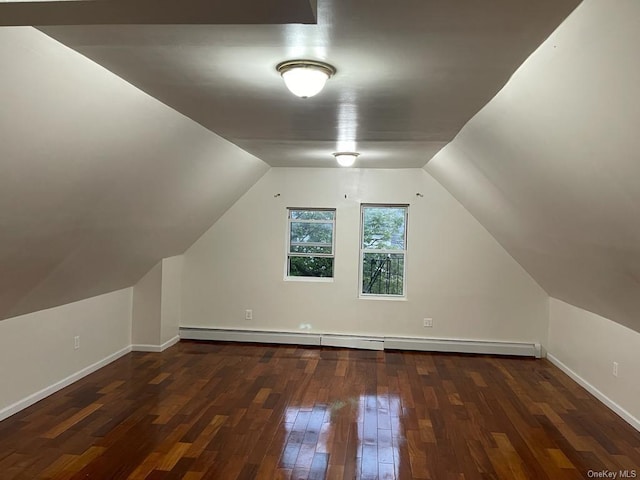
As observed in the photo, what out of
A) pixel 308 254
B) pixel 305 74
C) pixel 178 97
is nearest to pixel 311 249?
pixel 308 254

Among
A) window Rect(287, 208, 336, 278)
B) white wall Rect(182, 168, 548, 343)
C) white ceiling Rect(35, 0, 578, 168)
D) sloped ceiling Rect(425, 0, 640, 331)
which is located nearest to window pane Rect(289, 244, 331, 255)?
window Rect(287, 208, 336, 278)

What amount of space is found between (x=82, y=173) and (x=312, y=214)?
149 inches

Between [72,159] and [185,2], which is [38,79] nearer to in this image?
[72,159]

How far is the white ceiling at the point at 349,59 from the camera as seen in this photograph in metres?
1.72

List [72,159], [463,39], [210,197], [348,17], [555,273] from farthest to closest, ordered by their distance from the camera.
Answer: [210,197] < [555,273] < [72,159] < [463,39] < [348,17]

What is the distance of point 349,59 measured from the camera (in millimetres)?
2199

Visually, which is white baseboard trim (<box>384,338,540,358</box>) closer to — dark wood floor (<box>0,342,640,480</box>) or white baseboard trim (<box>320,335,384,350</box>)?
white baseboard trim (<box>320,335,384,350</box>)

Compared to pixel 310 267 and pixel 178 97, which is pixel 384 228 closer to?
pixel 310 267

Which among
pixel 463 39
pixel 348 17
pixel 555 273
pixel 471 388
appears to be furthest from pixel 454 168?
pixel 348 17

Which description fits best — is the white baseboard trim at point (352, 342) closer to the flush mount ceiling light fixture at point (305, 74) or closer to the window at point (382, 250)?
the window at point (382, 250)

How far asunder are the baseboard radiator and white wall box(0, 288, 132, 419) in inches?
43.9

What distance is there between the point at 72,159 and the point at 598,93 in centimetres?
248

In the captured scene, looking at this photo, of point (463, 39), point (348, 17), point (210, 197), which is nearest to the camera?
point (348, 17)

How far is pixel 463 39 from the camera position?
1923 millimetres
